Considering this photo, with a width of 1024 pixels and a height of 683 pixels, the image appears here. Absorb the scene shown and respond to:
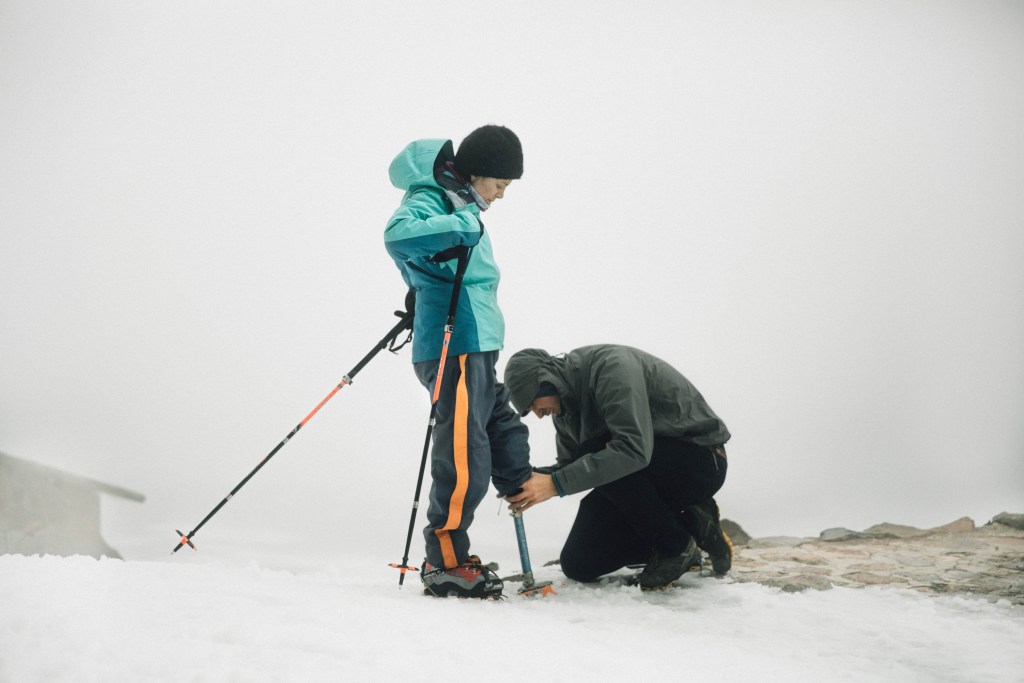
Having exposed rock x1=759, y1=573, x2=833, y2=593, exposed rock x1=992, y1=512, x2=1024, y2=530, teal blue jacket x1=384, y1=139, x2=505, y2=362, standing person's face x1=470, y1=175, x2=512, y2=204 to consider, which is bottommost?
exposed rock x1=759, y1=573, x2=833, y2=593

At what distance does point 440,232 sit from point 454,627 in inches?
39.6

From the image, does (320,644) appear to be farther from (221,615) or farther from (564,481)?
(564,481)

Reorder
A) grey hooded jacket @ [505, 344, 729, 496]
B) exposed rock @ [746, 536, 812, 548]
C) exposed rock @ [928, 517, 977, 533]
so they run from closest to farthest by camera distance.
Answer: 1. grey hooded jacket @ [505, 344, 729, 496]
2. exposed rock @ [746, 536, 812, 548]
3. exposed rock @ [928, 517, 977, 533]

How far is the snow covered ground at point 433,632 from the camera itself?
46.0 inches

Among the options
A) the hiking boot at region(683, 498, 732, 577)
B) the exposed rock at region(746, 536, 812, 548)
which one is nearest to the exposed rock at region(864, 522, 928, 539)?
the exposed rock at region(746, 536, 812, 548)

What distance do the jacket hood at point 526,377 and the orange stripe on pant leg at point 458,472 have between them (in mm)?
346

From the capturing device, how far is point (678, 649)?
163 centimetres

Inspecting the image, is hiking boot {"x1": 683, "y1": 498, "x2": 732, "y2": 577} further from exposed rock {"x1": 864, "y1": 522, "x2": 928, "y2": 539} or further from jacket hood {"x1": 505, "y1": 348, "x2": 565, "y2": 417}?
exposed rock {"x1": 864, "y1": 522, "x2": 928, "y2": 539}

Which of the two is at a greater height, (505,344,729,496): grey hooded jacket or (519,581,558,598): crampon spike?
(505,344,729,496): grey hooded jacket

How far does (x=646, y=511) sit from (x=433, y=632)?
1126 mm

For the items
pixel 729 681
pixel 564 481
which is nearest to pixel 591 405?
pixel 564 481

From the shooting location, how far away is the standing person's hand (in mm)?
2215

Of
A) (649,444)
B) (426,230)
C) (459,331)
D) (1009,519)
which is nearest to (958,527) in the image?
(1009,519)

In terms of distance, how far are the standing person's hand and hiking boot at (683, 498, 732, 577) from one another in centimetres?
62
